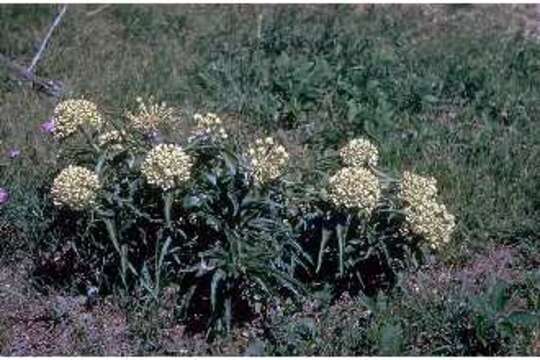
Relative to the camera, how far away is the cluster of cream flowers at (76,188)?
3.96m

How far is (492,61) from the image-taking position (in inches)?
290

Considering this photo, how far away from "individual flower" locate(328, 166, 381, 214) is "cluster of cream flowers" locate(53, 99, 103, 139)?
1.37m

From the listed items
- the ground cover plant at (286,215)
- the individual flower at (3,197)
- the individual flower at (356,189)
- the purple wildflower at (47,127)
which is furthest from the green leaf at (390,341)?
the purple wildflower at (47,127)

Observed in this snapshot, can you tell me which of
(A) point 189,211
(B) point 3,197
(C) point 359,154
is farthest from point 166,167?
(B) point 3,197

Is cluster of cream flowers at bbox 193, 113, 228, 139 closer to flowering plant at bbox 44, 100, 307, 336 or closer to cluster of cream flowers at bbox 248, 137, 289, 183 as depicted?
flowering plant at bbox 44, 100, 307, 336

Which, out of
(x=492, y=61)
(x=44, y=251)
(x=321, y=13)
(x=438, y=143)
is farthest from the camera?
(x=321, y=13)

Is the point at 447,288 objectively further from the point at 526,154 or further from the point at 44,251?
the point at 44,251

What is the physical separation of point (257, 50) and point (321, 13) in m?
1.47

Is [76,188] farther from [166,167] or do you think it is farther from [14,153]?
[14,153]

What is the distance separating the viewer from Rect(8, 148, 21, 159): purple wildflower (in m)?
5.64

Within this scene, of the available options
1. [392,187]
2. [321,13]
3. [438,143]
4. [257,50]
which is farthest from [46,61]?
[392,187]

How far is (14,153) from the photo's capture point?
18.4 feet

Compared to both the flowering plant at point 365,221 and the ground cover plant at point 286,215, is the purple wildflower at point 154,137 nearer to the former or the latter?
the ground cover plant at point 286,215

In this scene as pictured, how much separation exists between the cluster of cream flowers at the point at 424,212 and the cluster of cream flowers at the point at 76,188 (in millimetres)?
1583
